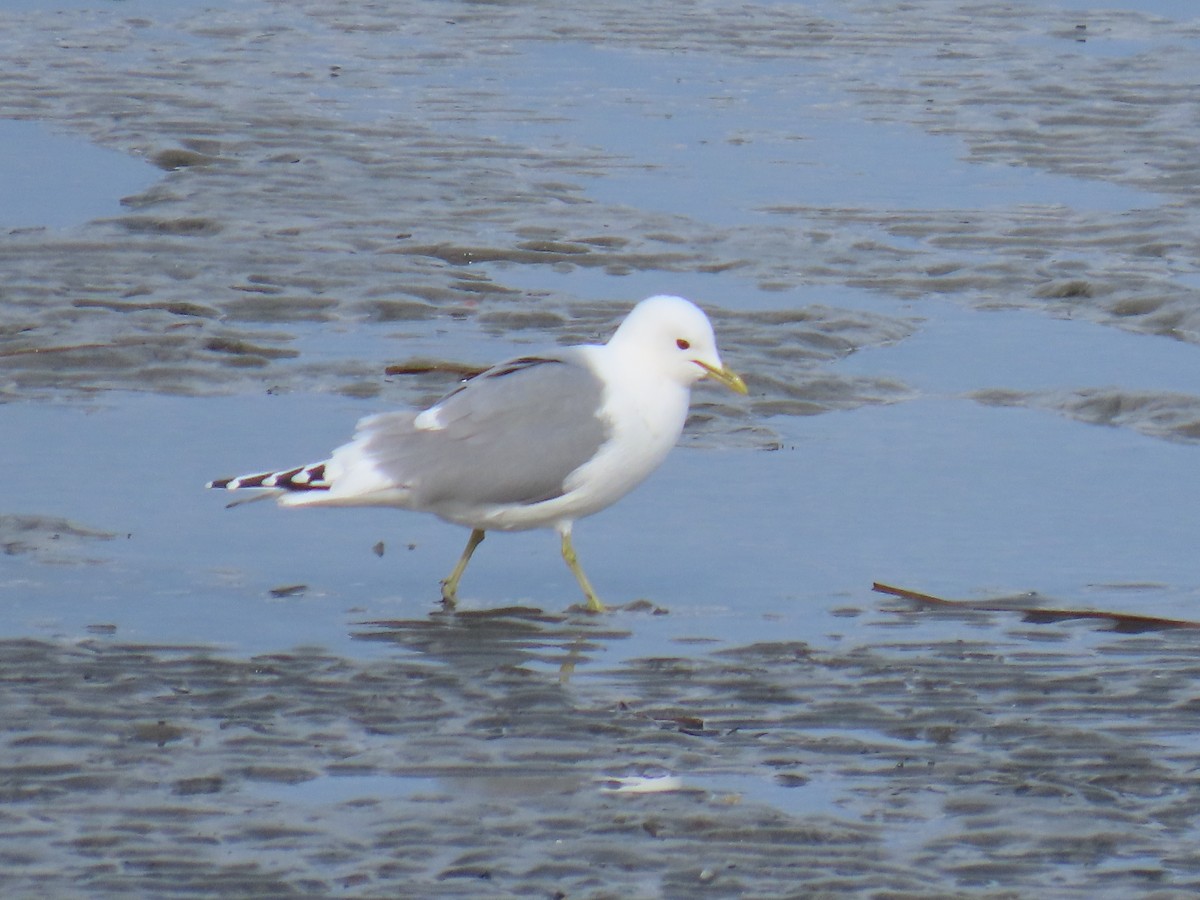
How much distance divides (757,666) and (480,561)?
151cm

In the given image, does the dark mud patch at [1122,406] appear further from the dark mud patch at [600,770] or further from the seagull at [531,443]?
the dark mud patch at [600,770]

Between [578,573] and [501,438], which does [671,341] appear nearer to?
[501,438]

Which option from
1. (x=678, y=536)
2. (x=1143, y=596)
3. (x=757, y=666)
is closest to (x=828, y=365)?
(x=678, y=536)

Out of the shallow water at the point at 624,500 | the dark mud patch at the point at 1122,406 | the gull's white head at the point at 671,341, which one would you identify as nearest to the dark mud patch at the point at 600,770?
the shallow water at the point at 624,500

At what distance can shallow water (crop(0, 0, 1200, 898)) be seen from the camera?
4.73 meters

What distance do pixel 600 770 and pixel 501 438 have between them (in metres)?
1.95

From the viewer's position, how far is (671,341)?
277 inches

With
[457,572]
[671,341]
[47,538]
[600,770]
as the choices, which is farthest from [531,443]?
[600,770]

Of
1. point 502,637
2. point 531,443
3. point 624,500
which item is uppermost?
point 531,443

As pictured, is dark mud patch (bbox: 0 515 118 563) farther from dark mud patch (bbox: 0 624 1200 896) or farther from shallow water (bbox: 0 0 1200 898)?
dark mud patch (bbox: 0 624 1200 896)

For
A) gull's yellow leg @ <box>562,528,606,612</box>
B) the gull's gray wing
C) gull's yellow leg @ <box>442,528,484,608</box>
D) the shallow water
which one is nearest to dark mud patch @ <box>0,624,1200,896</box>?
the shallow water

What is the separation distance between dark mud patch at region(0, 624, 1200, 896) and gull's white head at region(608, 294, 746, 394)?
45.6 inches

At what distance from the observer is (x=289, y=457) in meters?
7.68

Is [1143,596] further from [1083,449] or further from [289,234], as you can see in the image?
[289,234]
